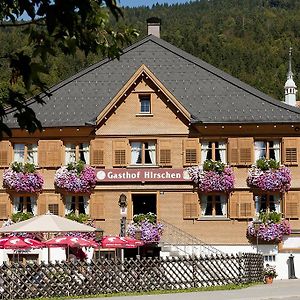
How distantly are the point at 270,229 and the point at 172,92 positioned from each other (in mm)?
8144

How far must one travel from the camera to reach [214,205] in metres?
39.2

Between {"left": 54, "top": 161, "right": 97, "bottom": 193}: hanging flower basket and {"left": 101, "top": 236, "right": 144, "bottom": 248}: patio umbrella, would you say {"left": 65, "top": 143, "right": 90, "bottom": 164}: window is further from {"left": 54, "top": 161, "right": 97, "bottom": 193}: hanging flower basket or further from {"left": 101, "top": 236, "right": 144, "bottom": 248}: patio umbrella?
{"left": 101, "top": 236, "right": 144, "bottom": 248}: patio umbrella

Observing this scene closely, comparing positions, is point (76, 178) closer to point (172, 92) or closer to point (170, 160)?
point (170, 160)

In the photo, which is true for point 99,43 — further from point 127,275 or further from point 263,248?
point 263,248

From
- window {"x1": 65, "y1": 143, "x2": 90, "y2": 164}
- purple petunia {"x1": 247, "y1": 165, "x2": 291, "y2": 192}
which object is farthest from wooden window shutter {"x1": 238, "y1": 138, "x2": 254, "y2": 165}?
window {"x1": 65, "y1": 143, "x2": 90, "y2": 164}

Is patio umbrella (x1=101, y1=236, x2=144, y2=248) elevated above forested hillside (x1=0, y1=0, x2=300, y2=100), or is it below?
below

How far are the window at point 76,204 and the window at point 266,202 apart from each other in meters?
7.69

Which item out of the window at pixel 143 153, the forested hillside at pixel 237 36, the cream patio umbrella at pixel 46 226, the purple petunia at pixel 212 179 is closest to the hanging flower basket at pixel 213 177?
the purple petunia at pixel 212 179

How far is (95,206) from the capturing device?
128ft

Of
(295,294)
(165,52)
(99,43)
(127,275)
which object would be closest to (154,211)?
(165,52)

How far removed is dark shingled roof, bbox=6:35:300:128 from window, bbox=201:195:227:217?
11.4 feet

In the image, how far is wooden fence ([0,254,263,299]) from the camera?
23000 millimetres

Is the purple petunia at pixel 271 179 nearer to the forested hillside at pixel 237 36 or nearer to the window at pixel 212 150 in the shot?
the window at pixel 212 150

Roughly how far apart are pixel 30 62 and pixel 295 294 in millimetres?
→ 18637
